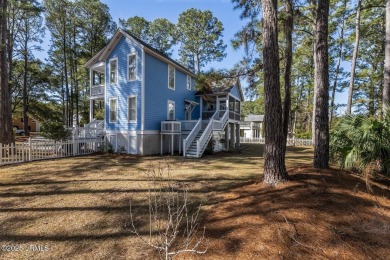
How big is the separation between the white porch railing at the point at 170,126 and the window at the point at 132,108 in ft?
6.51

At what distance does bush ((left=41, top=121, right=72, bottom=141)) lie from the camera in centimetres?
1209

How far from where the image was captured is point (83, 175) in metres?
7.55

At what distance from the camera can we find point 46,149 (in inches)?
428

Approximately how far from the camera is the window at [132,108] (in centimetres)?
1388

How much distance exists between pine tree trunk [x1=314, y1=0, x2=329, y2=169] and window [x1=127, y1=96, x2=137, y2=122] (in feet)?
35.5

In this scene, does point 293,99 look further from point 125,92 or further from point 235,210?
point 235,210

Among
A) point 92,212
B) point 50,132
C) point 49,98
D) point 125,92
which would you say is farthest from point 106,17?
point 92,212

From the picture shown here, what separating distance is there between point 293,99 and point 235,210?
34.5 meters

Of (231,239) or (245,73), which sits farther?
(245,73)

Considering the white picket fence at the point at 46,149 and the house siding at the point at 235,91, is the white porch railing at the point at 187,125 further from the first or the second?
the house siding at the point at 235,91

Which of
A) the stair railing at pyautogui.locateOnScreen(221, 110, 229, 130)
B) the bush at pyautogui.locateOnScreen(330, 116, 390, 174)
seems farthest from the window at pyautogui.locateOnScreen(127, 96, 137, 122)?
the bush at pyautogui.locateOnScreen(330, 116, 390, 174)

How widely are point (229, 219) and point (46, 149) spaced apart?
10956 mm

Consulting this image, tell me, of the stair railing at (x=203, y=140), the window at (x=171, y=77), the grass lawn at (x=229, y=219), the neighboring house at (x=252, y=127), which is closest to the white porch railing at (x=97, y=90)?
the window at (x=171, y=77)

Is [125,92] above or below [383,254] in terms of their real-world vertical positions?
above
